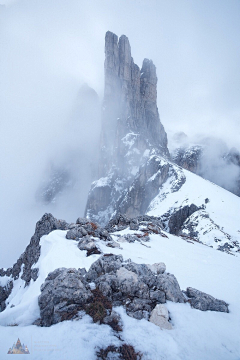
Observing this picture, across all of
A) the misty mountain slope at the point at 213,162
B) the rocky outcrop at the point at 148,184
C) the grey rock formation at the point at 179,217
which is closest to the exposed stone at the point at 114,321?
the grey rock formation at the point at 179,217

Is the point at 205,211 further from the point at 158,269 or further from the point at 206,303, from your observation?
the point at 206,303

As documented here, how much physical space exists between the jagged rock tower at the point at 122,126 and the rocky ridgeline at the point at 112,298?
65278 millimetres

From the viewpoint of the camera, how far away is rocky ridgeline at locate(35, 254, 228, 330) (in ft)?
14.8

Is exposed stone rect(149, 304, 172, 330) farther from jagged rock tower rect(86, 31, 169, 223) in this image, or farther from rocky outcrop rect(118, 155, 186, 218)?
jagged rock tower rect(86, 31, 169, 223)

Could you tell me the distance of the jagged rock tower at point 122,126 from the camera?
249ft

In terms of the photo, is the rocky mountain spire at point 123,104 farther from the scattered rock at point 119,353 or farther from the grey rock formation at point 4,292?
the scattered rock at point 119,353

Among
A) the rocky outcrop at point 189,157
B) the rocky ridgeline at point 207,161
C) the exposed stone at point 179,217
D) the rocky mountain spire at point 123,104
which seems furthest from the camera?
the rocky outcrop at point 189,157

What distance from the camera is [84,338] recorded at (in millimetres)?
3730

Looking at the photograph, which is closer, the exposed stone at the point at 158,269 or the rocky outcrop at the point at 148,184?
the exposed stone at the point at 158,269

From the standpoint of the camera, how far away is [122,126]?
8362 cm

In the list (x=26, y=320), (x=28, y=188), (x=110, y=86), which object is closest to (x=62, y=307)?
(x=26, y=320)

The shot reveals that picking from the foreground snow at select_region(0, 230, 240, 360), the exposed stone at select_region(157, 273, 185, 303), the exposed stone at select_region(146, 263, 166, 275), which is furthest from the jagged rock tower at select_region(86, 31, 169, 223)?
the foreground snow at select_region(0, 230, 240, 360)

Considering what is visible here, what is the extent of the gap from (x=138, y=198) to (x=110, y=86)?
63289mm

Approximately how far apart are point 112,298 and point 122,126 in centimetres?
8387
